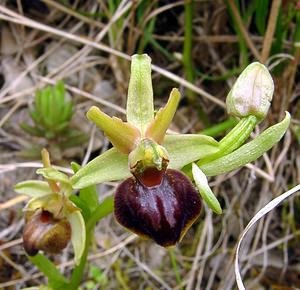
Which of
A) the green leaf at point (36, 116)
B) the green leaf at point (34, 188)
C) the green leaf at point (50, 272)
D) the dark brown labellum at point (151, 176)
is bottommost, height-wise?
the green leaf at point (50, 272)

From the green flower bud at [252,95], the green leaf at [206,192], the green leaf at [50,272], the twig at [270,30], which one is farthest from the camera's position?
the twig at [270,30]

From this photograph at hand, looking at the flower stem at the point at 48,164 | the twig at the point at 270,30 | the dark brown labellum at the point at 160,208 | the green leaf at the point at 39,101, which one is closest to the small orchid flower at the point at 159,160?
the dark brown labellum at the point at 160,208

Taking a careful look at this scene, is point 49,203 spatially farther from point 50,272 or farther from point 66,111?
point 66,111

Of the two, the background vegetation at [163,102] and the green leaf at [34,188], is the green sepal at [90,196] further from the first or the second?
the background vegetation at [163,102]

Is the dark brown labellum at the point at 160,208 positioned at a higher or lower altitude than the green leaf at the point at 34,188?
higher

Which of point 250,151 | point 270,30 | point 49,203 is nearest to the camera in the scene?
point 250,151

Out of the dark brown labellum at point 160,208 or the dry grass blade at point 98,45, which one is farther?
the dry grass blade at point 98,45

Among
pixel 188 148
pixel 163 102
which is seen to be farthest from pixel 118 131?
pixel 163 102

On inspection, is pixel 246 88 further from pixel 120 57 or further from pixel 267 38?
pixel 120 57
